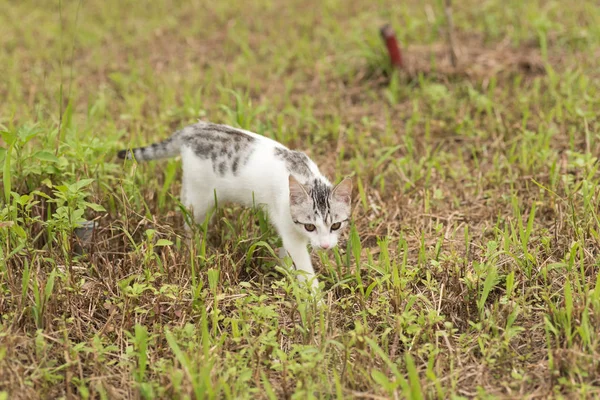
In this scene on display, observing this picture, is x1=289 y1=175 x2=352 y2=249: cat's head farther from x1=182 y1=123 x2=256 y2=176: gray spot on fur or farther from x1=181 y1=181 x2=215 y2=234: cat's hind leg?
x1=181 y1=181 x2=215 y2=234: cat's hind leg

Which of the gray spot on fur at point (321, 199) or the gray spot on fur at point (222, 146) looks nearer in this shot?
the gray spot on fur at point (321, 199)

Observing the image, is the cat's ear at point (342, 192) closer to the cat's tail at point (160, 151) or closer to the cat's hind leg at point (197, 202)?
the cat's hind leg at point (197, 202)

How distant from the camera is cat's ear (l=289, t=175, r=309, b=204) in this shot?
3816 mm

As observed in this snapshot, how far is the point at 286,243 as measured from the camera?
4.03 metres

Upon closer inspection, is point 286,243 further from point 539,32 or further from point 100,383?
point 539,32

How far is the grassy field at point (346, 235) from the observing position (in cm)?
328

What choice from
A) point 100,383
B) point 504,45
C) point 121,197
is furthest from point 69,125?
point 504,45

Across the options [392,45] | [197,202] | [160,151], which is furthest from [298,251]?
[392,45]

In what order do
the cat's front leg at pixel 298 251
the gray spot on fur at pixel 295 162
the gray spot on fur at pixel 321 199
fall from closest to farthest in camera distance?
the gray spot on fur at pixel 321 199
the cat's front leg at pixel 298 251
the gray spot on fur at pixel 295 162

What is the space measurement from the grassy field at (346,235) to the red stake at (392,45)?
4.5 inches

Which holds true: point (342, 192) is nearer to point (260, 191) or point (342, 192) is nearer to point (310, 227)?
point (310, 227)

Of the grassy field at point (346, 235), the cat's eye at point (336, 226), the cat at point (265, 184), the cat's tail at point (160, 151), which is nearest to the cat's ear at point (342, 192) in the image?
the cat at point (265, 184)

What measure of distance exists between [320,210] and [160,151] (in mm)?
1363

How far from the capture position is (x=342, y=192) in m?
3.90
